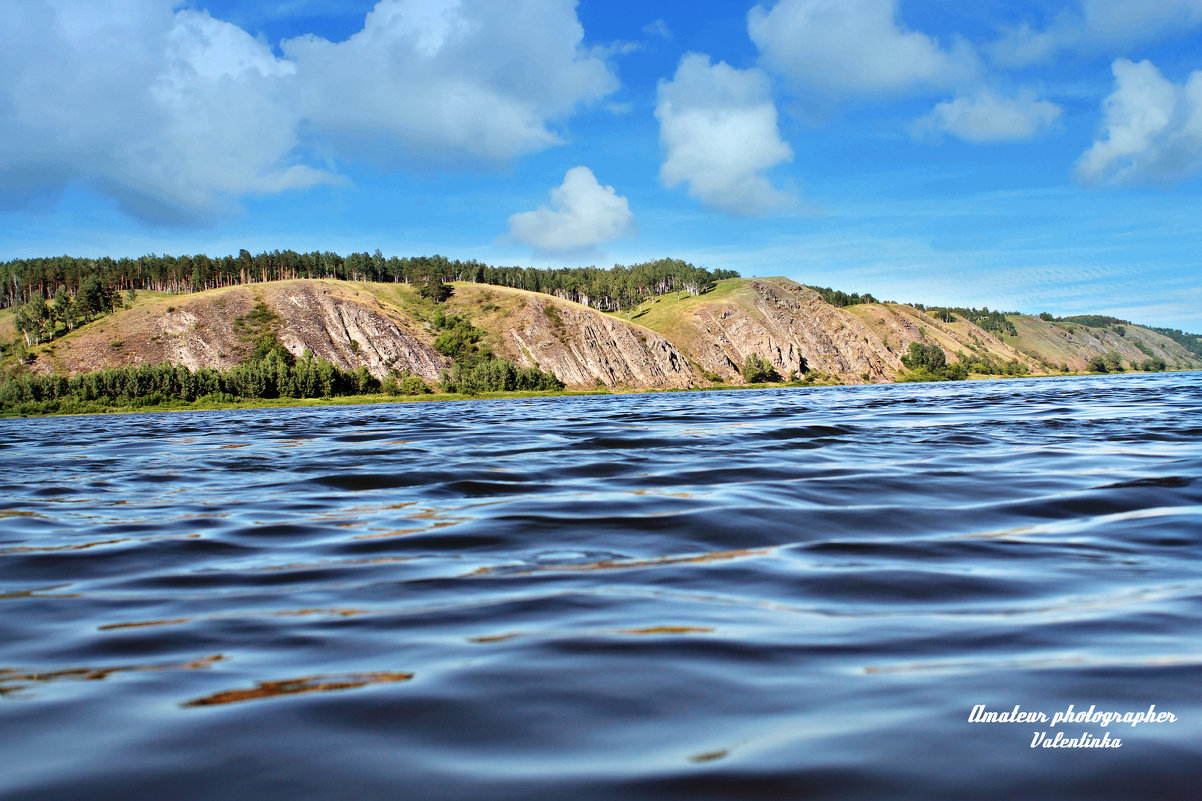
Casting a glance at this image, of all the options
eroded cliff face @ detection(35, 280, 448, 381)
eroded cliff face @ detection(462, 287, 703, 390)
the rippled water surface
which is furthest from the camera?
eroded cliff face @ detection(462, 287, 703, 390)

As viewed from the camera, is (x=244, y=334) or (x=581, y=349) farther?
(x=581, y=349)

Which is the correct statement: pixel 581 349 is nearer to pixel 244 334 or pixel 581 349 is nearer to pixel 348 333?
pixel 348 333

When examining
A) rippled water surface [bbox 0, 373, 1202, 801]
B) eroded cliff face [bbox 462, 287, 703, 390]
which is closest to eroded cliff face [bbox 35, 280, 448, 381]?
eroded cliff face [bbox 462, 287, 703, 390]

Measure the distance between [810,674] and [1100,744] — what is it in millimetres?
1324

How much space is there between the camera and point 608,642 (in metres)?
4.92

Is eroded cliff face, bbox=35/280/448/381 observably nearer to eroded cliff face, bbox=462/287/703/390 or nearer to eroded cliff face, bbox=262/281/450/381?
eroded cliff face, bbox=262/281/450/381

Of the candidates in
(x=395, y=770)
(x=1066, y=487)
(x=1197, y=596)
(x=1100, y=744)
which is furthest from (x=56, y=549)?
(x=1066, y=487)

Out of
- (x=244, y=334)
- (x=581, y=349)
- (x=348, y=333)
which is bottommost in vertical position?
(x=581, y=349)

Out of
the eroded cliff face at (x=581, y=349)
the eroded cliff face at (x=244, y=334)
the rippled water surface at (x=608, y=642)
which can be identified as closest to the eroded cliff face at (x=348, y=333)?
the eroded cliff face at (x=244, y=334)

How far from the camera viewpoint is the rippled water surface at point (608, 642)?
127 inches

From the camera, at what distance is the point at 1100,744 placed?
3383 millimetres

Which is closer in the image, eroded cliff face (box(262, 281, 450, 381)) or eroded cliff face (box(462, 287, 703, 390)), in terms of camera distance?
eroded cliff face (box(262, 281, 450, 381))

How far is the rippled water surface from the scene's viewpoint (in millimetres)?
3232

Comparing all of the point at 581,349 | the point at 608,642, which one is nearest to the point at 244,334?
the point at 581,349
